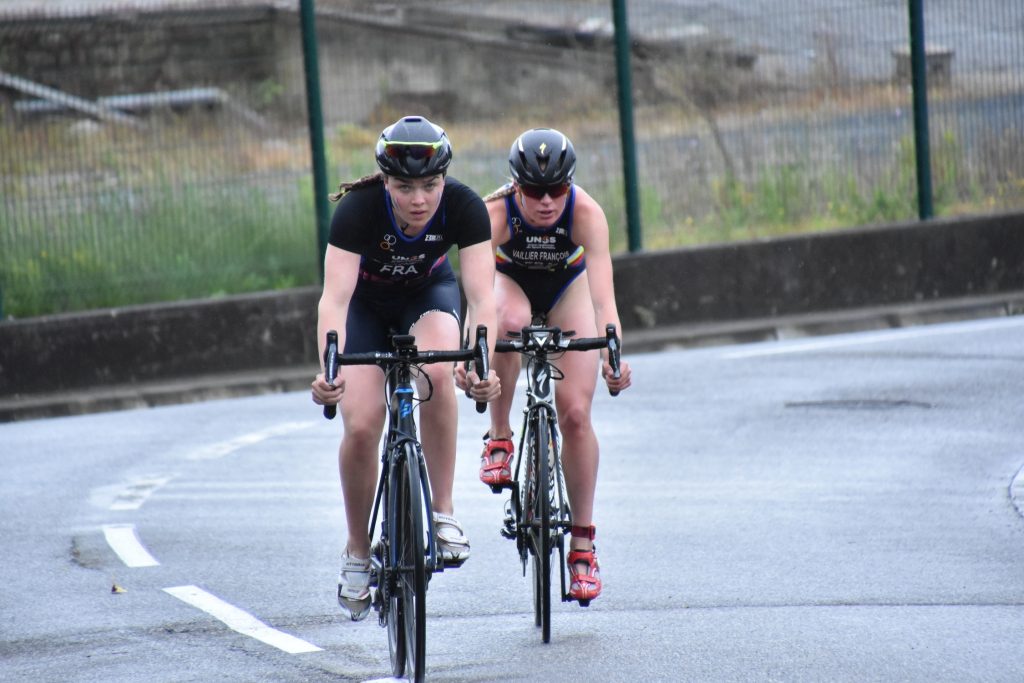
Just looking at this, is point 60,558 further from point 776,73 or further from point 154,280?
point 776,73

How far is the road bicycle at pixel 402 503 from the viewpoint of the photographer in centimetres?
623

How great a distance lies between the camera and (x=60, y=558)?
29.6 ft

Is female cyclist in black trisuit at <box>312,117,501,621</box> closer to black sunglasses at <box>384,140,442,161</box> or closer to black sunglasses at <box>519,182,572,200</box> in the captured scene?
black sunglasses at <box>384,140,442,161</box>

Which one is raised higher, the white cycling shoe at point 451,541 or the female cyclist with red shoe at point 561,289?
the female cyclist with red shoe at point 561,289

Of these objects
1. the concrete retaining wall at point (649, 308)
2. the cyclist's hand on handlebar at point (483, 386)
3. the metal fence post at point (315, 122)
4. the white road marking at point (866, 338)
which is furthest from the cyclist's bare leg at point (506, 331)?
the metal fence post at point (315, 122)

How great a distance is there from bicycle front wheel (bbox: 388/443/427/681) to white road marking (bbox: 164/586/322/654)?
0.68 meters

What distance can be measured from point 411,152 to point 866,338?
960 centimetres

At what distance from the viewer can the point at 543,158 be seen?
738 cm

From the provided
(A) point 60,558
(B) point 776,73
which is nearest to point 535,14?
(B) point 776,73

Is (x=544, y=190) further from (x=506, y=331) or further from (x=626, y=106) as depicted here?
(x=626, y=106)

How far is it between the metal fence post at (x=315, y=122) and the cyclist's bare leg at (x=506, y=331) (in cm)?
782

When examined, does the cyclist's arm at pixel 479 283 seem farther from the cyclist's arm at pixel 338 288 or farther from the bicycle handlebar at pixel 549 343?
the cyclist's arm at pixel 338 288

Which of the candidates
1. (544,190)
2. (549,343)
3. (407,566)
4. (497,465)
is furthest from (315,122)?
(407,566)

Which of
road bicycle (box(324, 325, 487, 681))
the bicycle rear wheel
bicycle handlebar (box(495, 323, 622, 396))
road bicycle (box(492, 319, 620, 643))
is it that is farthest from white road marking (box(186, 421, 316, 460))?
road bicycle (box(324, 325, 487, 681))
